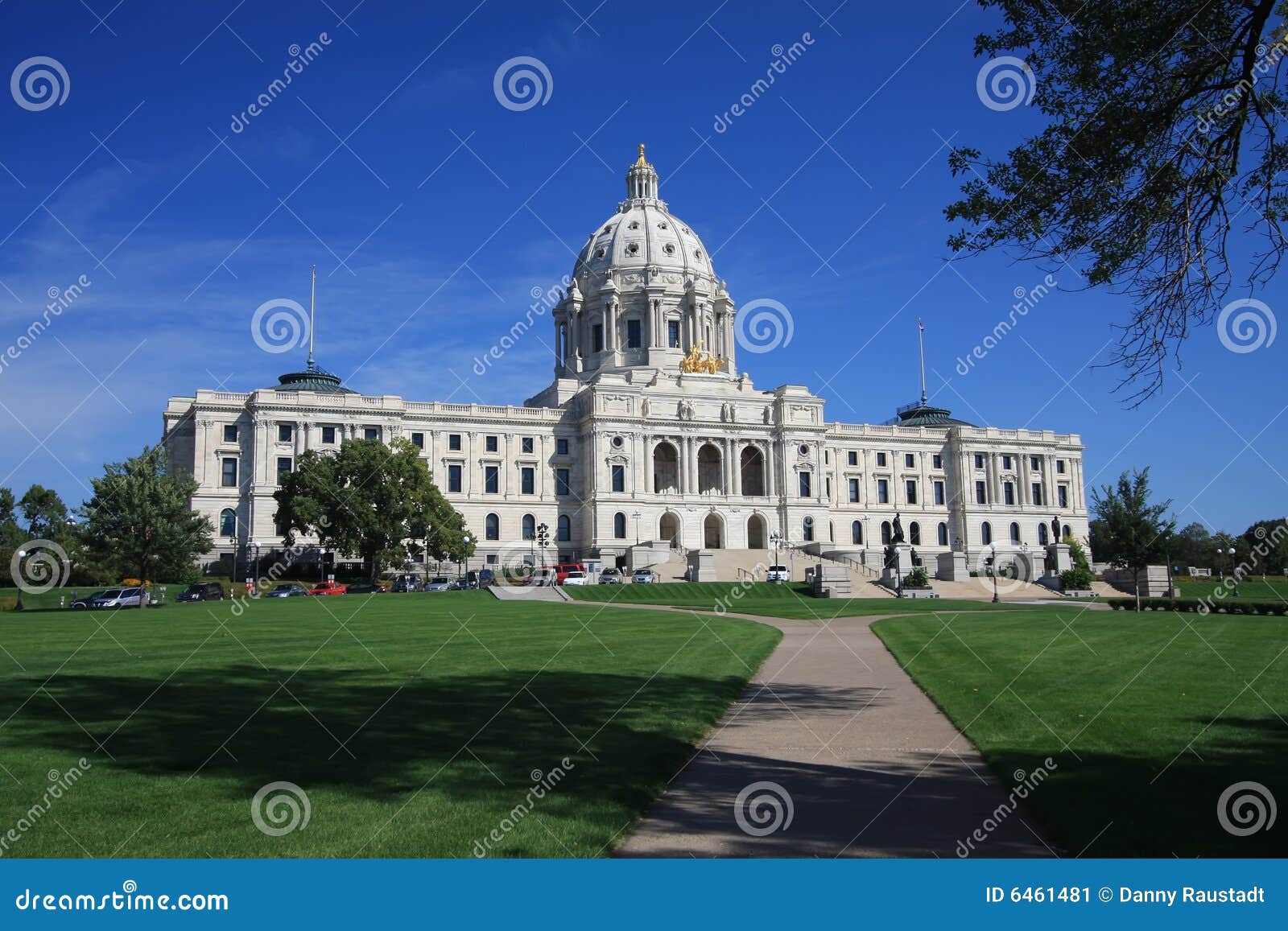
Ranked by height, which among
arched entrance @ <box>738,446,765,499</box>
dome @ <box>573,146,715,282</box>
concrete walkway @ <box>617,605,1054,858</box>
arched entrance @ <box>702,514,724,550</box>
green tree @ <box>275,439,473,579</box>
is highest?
dome @ <box>573,146,715,282</box>

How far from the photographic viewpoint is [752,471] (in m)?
102

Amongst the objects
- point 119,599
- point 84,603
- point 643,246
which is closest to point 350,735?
point 119,599

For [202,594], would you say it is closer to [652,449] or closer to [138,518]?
[138,518]

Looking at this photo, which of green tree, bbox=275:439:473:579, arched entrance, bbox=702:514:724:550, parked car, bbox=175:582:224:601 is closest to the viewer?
parked car, bbox=175:582:224:601

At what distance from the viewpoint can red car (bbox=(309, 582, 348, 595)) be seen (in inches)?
2370

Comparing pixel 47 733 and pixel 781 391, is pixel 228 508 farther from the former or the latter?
pixel 47 733

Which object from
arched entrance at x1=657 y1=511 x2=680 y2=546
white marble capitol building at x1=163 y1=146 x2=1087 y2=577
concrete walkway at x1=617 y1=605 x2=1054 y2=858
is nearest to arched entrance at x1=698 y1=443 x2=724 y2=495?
white marble capitol building at x1=163 y1=146 x2=1087 y2=577

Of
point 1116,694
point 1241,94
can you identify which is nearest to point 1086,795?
point 1116,694

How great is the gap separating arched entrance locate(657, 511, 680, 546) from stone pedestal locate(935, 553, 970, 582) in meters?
27.3

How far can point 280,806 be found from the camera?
30.3ft

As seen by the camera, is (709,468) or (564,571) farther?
(709,468)

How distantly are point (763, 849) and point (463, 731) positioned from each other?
5.91m

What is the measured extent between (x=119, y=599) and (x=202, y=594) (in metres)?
7.25

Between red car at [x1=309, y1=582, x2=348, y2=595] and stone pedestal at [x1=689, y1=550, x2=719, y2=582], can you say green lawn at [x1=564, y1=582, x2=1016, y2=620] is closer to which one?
stone pedestal at [x1=689, y1=550, x2=719, y2=582]
